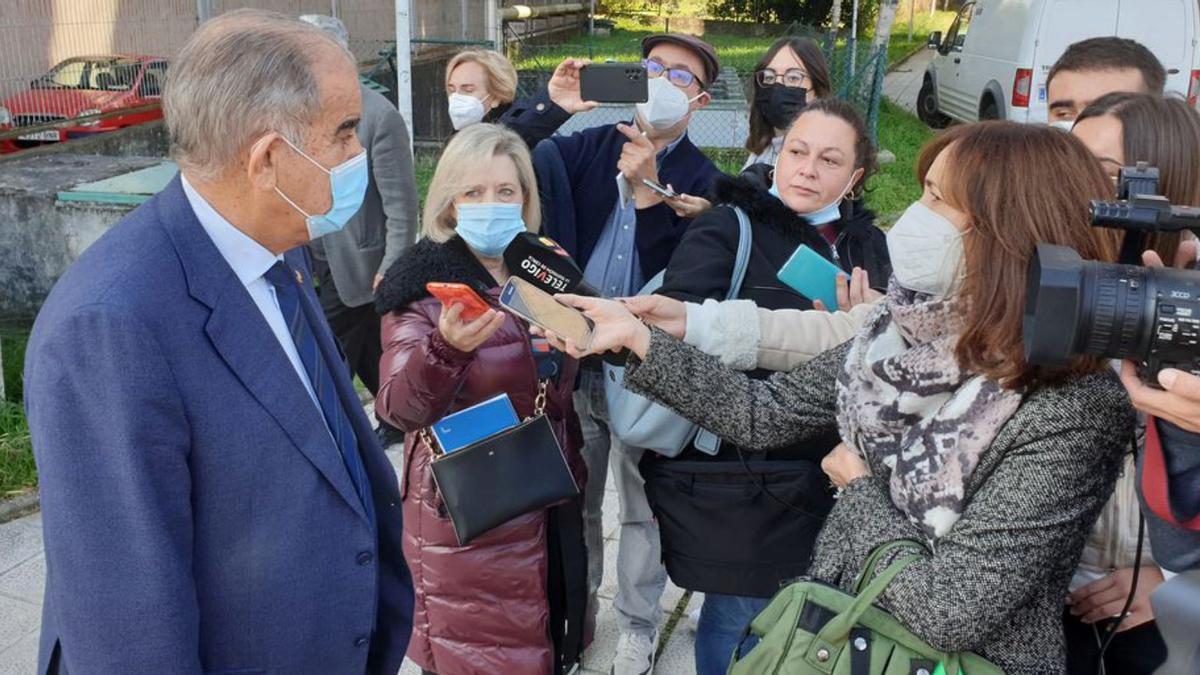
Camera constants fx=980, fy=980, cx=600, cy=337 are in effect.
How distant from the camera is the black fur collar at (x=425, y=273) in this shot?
7.95ft

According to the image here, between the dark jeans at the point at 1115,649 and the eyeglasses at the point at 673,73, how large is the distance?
2.04 m

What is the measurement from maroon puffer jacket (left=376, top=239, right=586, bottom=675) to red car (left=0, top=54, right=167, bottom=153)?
209 inches

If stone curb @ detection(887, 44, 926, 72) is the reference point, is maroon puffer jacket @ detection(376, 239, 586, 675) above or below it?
below

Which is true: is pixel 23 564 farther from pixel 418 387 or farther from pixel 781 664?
pixel 781 664

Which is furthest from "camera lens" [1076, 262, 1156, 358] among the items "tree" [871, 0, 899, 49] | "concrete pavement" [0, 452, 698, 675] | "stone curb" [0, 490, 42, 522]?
"tree" [871, 0, 899, 49]

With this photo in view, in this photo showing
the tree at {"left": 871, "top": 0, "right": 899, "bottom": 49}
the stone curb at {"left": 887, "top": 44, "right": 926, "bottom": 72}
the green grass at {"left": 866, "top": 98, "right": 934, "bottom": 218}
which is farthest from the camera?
the stone curb at {"left": 887, "top": 44, "right": 926, "bottom": 72}

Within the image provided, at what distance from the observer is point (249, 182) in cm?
151

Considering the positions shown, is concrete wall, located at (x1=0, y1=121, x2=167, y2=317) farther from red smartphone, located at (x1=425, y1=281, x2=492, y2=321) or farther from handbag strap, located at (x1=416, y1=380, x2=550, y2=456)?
red smartphone, located at (x1=425, y1=281, x2=492, y2=321)

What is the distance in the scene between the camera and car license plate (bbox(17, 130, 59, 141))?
6797mm

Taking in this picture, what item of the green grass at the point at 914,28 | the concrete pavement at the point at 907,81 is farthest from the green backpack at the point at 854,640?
the green grass at the point at 914,28

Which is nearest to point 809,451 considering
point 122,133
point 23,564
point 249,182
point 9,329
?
point 249,182

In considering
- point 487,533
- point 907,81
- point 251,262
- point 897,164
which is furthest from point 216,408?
point 907,81

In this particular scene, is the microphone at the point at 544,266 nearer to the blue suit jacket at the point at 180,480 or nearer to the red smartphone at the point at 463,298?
the red smartphone at the point at 463,298

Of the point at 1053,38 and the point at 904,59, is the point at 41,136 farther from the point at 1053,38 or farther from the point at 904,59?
the point at 904,59
